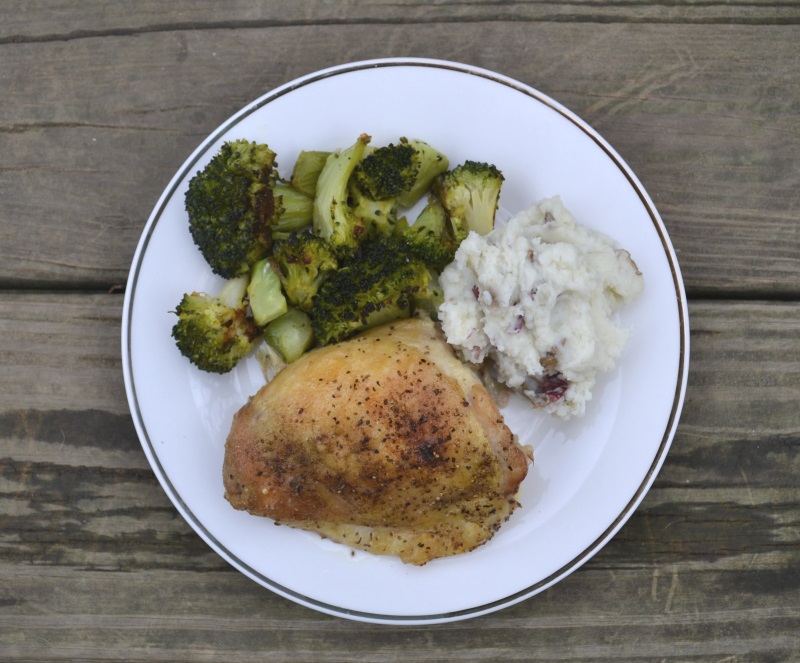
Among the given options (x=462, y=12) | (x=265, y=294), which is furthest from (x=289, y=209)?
(x=462, y=12)

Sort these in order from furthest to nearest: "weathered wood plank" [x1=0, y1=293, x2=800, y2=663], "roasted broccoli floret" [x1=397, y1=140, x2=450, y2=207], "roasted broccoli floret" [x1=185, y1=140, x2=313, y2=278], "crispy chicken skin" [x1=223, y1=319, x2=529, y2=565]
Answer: "weathered wood plank" [x1=0, y1=293, x2=800, y2=663]
"roasted broccoli floret" [x1=397, y1=140, x2=450, y2=207]
"roasted broccoli floret" [x1=185, y1=140, x2=313, y2=278]
"crispy chicken skin" [x1=223, y1=319, x2=529, y2=565]

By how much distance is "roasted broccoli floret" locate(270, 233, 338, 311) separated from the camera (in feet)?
9.27

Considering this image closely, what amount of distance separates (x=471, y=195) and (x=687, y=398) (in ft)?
4.98

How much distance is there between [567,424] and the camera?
3.02 meters

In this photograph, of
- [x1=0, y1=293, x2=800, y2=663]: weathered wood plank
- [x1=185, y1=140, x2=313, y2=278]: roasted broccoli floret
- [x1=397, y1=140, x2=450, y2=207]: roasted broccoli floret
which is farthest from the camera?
[x1=0, y1=293, x2=800, y2=663]: weathered wood plank

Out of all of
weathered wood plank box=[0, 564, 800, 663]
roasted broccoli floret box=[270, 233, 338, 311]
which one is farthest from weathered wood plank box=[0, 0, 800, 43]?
weathered wood plank box=[0, 564, 800, 663]

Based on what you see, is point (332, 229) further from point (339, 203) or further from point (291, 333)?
point (291, 333)

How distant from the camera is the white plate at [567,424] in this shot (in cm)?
292

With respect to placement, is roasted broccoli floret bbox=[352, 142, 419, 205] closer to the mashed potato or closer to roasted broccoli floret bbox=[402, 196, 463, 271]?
roasted broccoli floret bbox=[402, 196, 463, 271]

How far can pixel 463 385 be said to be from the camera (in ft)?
9.07

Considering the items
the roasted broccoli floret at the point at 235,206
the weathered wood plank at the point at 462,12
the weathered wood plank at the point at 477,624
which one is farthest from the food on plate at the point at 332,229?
the weathered wood plank at the point at 477,624

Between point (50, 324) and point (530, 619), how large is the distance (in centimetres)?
282

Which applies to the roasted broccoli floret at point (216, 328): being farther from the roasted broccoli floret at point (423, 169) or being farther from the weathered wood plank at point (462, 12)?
the weathered wood plank at point (462, 12)

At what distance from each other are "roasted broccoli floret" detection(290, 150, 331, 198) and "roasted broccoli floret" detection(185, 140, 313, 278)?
0.33 feet
